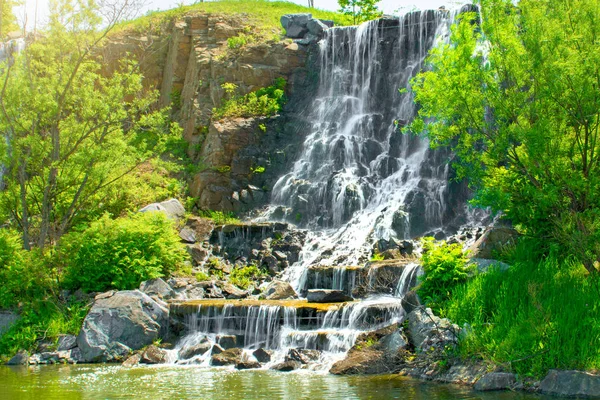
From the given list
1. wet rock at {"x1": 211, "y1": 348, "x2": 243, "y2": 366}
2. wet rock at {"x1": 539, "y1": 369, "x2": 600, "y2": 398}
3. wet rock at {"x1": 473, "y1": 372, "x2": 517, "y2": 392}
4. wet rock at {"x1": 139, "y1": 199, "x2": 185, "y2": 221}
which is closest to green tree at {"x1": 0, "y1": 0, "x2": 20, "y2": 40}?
wet rock at {"x1": 139, "y1": 199, "x2": 185, "y2": 221}

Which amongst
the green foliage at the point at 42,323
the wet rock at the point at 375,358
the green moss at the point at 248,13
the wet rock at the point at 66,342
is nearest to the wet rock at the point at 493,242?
the wet rock at the point at 375,358

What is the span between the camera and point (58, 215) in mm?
19156

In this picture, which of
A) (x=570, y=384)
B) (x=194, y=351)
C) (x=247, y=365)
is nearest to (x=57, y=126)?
(x=194, y=351)

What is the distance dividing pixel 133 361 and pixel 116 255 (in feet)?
12.3

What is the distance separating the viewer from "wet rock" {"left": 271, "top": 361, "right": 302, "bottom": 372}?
12.4m

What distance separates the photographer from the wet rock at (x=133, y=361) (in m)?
13.6

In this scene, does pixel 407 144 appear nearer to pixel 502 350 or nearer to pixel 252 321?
pixel 252 321

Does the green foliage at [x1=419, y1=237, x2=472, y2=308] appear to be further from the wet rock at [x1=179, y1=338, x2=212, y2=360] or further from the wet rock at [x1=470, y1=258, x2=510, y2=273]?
the wet rock at [x1=179, y1=338, x2=212, y2=360]

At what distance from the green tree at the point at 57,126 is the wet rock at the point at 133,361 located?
505cm

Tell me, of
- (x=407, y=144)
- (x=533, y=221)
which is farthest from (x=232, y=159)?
(x=533, y=221)

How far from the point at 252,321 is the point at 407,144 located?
11.6 metres

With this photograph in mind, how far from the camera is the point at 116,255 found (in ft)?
55.1

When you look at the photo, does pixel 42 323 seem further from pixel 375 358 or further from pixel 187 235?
pixel 375 358

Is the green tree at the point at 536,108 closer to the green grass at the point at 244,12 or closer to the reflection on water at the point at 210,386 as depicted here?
the reflection on water at the point at 210,386
